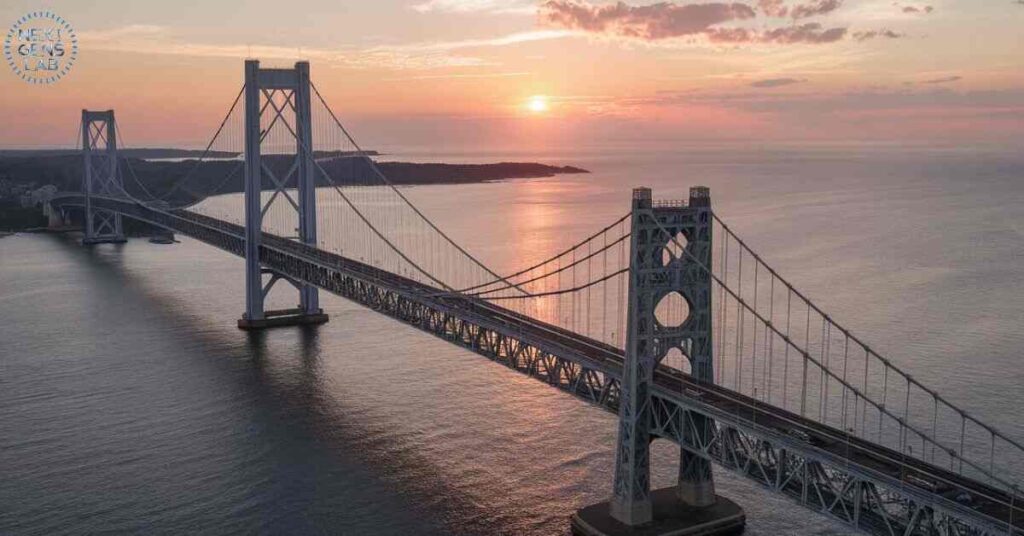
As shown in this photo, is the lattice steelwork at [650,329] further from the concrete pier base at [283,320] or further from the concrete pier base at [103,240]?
the concrete pier base at [103,240]

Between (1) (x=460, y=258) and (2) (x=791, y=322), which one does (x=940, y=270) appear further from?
(1) (x=460, y=258)

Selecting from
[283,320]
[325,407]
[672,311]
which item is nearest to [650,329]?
[325,407]

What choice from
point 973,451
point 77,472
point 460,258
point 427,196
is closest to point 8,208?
point 427,196

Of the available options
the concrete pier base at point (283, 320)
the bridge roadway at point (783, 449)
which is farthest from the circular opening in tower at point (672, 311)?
the concrete pier base at point (283, 320)

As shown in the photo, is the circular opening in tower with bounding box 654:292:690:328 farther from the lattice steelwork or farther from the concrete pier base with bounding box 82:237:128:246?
the concrete pier base with bounding box 82:237:128:246

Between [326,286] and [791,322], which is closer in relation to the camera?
[326,286]

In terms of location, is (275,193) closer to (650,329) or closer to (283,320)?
(283,320)

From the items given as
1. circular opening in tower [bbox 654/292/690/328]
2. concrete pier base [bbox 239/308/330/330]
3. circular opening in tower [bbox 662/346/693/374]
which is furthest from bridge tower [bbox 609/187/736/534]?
concrete pier base [bbox 239/308/330/330]
